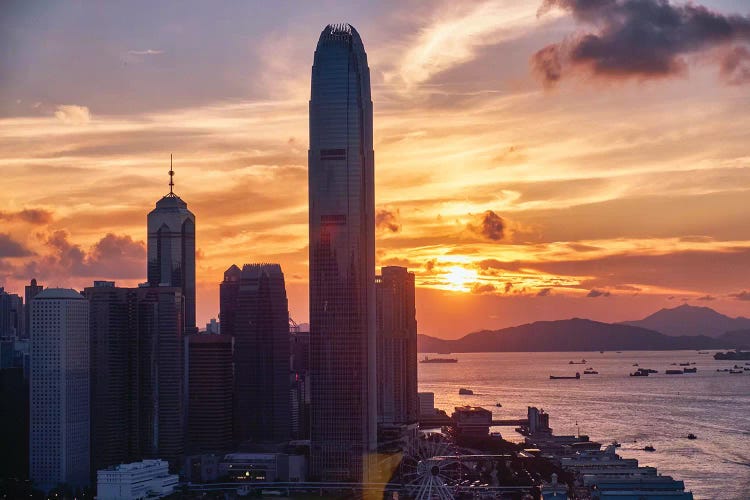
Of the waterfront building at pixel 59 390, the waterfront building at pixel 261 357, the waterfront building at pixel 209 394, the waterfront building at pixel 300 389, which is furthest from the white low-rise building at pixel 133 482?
the waterfront building at pixel 300 389

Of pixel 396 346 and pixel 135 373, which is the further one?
pixel 396 346

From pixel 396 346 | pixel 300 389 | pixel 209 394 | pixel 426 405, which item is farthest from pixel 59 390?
pixel 426 405

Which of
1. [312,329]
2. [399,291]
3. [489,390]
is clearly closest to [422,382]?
[489,390]

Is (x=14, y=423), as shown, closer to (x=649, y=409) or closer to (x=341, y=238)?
(x=341, y=238)

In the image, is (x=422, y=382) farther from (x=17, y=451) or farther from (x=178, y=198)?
(x=17, y=451)

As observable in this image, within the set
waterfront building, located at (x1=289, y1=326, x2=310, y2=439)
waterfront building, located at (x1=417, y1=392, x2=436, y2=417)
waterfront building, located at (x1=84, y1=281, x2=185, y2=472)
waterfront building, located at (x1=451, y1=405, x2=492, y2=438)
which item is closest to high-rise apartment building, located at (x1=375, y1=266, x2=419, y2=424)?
waterfront building, located at (x1=417, y1=392, x2=436, y2=417)

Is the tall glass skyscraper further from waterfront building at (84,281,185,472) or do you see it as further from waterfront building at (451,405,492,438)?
waterfront building at (451,405,492,438)
